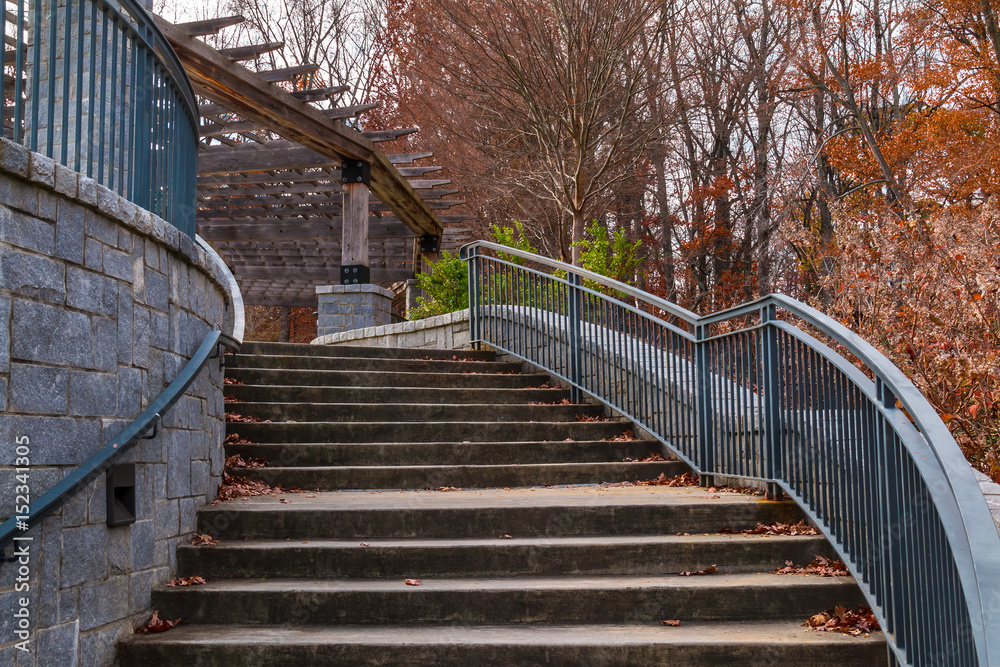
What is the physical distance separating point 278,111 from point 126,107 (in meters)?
5.73

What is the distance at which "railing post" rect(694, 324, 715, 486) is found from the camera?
562 cm

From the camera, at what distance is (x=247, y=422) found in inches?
239

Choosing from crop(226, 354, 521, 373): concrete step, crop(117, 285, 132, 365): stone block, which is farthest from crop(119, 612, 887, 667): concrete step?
crop(226, 354, 521, 373): concrete step

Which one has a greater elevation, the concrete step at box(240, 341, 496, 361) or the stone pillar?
the stone pillar

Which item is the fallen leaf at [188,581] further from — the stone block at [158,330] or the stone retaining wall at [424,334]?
the stone retaining wall at [424,334]

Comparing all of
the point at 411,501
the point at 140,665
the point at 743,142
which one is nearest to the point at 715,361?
the point at 411,501

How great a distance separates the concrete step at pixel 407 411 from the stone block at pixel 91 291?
9.44 feet

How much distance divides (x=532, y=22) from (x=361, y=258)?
4.24 meters

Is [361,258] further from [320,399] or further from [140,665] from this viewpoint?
[140,665]

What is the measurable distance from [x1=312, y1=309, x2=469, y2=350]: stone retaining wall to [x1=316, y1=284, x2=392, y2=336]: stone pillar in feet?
3.02

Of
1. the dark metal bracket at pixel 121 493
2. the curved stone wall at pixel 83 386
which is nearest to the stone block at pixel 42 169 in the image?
the curved stone wall at pixel 83 386

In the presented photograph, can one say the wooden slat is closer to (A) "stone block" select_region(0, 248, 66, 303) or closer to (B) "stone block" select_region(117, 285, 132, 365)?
(B) "stone block" select_region(117, 285, 132, 365)

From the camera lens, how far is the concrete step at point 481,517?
454 cm

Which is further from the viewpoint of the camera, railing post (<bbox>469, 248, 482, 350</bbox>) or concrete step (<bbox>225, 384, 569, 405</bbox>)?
railing post (<bbox>469, 248, 482, 350</bbox>)
